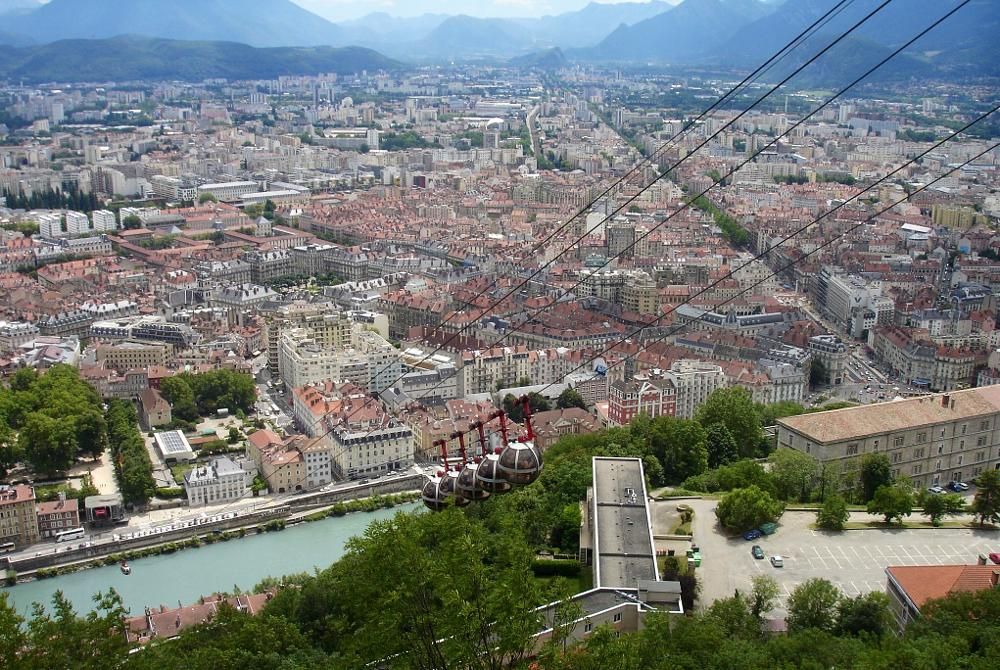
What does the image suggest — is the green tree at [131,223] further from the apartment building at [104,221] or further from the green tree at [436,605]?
the green tree at [436,605]

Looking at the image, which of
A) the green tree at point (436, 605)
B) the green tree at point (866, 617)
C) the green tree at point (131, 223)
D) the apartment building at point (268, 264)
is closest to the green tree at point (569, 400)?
the green tree at point (866, 617)

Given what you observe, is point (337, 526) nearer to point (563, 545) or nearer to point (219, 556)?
point (219, 556)

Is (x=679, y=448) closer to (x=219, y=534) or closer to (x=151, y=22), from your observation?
(x=219, y=534)

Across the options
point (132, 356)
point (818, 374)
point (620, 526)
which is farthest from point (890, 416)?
point (132, 356)

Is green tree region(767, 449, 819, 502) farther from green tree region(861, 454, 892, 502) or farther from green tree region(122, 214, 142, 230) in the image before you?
green tree region(122, 214, 142, 230)

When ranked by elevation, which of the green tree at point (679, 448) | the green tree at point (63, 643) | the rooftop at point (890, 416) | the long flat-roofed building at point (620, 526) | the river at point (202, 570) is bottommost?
the river at point (202, 570)
